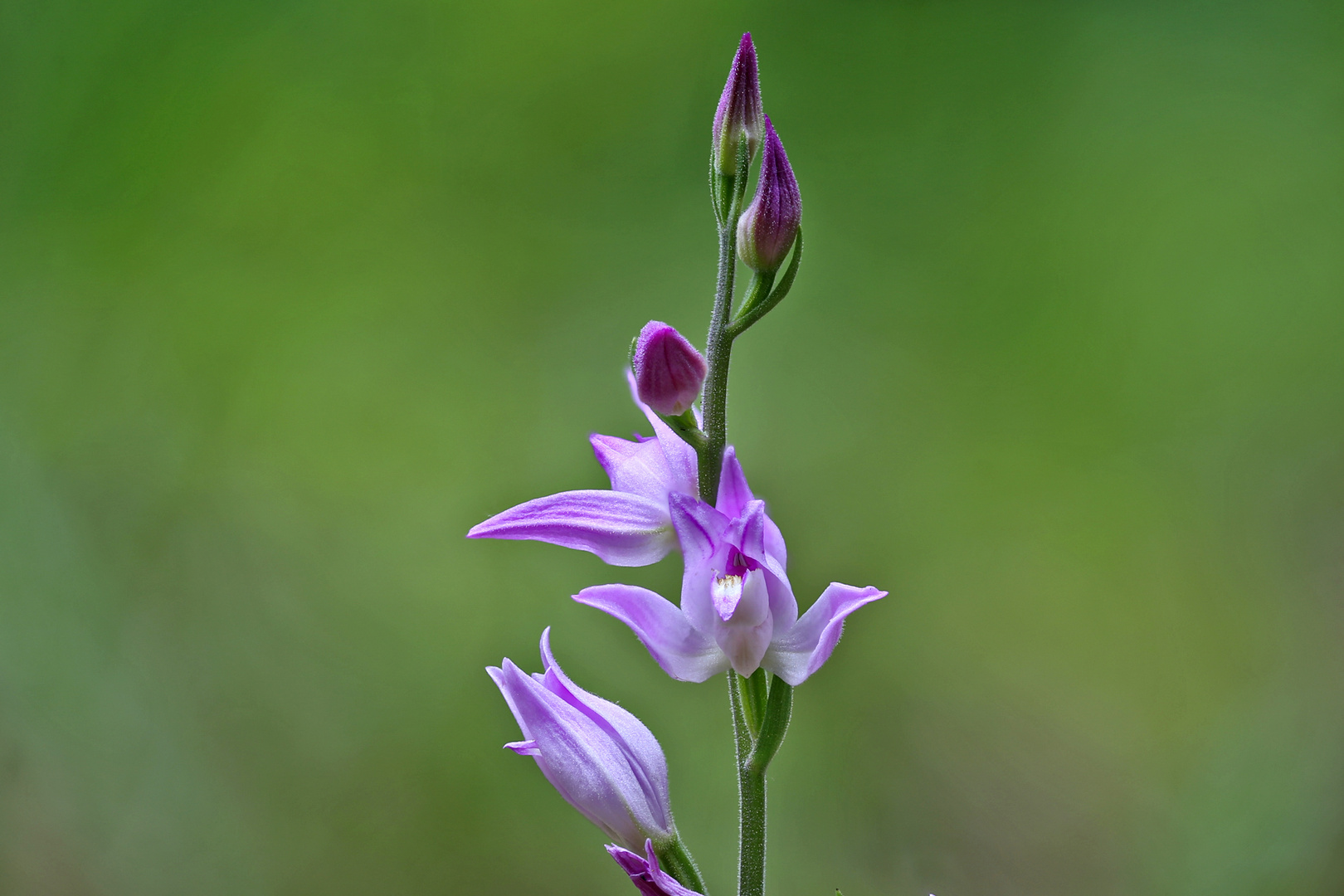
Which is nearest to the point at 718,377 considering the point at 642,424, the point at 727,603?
the point at 727,603

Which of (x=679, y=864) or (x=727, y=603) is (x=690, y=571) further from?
(x=679, y=864)

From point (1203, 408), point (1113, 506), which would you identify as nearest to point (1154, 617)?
point (1113, 506)

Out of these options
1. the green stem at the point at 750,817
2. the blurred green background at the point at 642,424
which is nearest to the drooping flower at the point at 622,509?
the green stem at the point at 750,817

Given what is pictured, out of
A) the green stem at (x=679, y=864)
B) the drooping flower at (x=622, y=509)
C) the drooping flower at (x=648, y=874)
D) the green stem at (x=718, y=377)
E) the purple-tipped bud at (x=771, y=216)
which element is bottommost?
the green stem at (x=679, y=864)

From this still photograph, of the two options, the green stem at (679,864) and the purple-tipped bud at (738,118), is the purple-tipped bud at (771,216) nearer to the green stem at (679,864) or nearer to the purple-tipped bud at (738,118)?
the purple-tipped bud at (738,118)

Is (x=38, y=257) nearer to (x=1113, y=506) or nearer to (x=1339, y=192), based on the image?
(x=1113, y=506)
